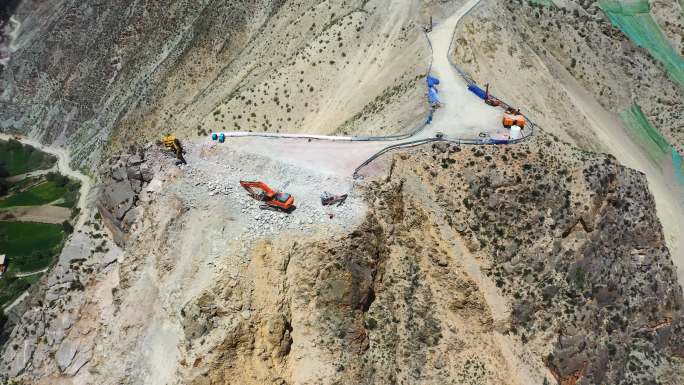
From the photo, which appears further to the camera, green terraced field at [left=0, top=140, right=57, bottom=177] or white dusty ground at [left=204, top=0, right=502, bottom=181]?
green terraced field at [left=0, top=140, right=57, bottom=177]

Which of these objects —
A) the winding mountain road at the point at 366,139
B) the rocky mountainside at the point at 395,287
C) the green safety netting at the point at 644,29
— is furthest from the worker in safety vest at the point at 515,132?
the green safety netting at the point at 644,29

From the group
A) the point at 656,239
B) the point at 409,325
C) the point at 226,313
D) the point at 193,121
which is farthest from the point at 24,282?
the point at 656,239

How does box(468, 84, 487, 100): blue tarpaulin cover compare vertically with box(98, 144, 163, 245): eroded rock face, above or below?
below

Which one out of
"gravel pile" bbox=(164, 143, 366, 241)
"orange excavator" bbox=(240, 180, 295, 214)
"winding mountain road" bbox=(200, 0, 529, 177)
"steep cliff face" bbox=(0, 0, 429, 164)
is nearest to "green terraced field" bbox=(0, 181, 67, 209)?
"steep cliff face" bbox=(0, 0, 429, 164)

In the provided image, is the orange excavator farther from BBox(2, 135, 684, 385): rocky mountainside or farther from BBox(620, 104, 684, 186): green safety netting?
BBox(620, 104, 684, 186): green safety netting

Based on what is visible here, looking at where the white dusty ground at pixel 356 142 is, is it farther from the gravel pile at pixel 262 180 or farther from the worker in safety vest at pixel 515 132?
the worker in safety vest at pixel 515 132

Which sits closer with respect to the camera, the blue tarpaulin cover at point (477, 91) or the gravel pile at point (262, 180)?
the gravel pile at point (262, 180)

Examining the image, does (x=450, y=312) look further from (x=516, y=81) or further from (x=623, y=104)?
(x=623, y=104)
